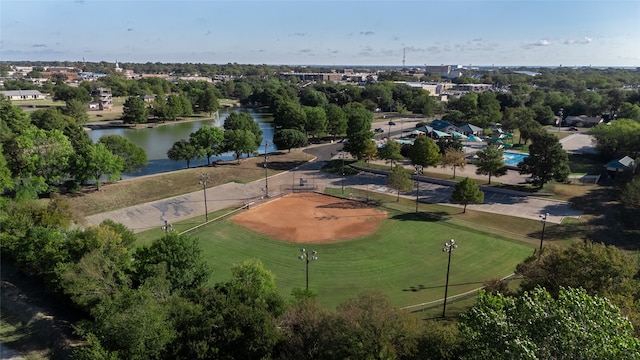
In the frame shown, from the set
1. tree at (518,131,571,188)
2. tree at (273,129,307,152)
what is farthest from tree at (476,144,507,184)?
tree at (273,129,307,152)

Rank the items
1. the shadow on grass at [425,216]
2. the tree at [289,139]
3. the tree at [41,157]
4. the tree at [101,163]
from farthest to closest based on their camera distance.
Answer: the tree at [289,139] → the tree at [101,163] → the tree at [41,157] → the shadow on grass at [425,216]

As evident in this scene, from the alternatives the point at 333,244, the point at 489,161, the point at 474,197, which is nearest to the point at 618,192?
the point at 489,161

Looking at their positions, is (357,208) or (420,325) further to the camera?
(357,208)

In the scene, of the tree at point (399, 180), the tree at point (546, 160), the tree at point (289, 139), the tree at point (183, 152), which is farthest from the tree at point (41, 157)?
the tree at point (546, 160)

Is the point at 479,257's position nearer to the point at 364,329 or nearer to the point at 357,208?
the point at 357,208

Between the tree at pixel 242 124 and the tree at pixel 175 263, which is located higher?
the tree at pixel 242 124

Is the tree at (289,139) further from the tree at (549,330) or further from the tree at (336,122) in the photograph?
the tree at (549,330)

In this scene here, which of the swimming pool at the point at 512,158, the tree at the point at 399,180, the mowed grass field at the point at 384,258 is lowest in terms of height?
the mowed grass field at the point at 384,258

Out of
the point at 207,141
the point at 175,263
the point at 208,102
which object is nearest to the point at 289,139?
the point at 207,141
